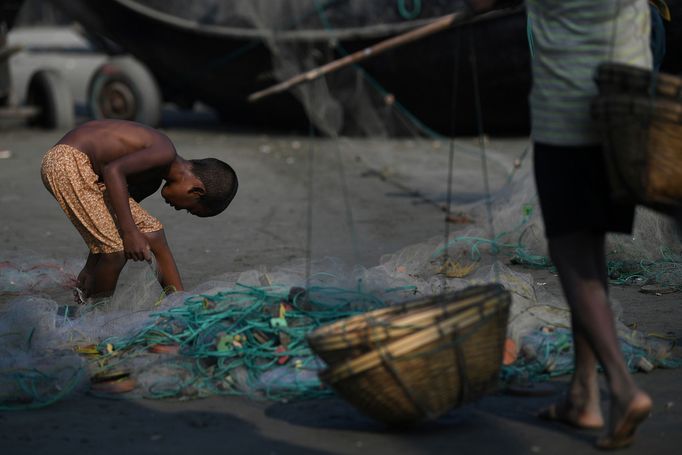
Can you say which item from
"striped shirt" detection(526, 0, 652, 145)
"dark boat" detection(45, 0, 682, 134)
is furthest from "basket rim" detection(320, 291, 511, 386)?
"dark boat" detection(45, 0, 682, 134)

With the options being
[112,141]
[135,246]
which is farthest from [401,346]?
[112,141]

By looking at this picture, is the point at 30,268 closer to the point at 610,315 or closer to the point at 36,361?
the point at 36,361

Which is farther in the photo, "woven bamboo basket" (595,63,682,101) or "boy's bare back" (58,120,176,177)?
"boy's bare back" (58,120,176,177)

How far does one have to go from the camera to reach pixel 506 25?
9.27 m

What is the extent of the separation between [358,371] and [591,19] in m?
1.19

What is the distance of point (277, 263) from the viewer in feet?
18.5

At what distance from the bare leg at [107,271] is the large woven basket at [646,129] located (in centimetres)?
239

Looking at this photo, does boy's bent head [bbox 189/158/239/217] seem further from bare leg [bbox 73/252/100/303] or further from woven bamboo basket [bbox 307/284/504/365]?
woven bamboo basket [bbox 307/284/504/365]

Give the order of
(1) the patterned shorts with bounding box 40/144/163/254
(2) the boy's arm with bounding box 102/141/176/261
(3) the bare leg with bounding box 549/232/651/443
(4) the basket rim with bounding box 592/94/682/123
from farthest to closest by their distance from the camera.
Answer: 1. (1) the patterned shorts with bounding box 40/144/163/254
2. (2) the boy's arm with bounding box 102/141/176/261
3. (3) the bare leg with bounding box 549/232/651/443
4. (4) the basket rim with bounding box 592/94/682/123

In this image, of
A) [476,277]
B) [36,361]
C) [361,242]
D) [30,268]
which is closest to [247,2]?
[361,242]

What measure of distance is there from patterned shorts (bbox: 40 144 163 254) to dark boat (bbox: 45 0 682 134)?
4.47 meters

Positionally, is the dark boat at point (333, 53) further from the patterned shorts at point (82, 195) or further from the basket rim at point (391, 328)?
the basket rim at point (391, 328)

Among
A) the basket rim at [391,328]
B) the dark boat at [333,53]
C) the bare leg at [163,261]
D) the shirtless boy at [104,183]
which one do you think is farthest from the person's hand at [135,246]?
the dark boat at [333,53]

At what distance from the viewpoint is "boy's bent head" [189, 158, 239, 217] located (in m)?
4.52
